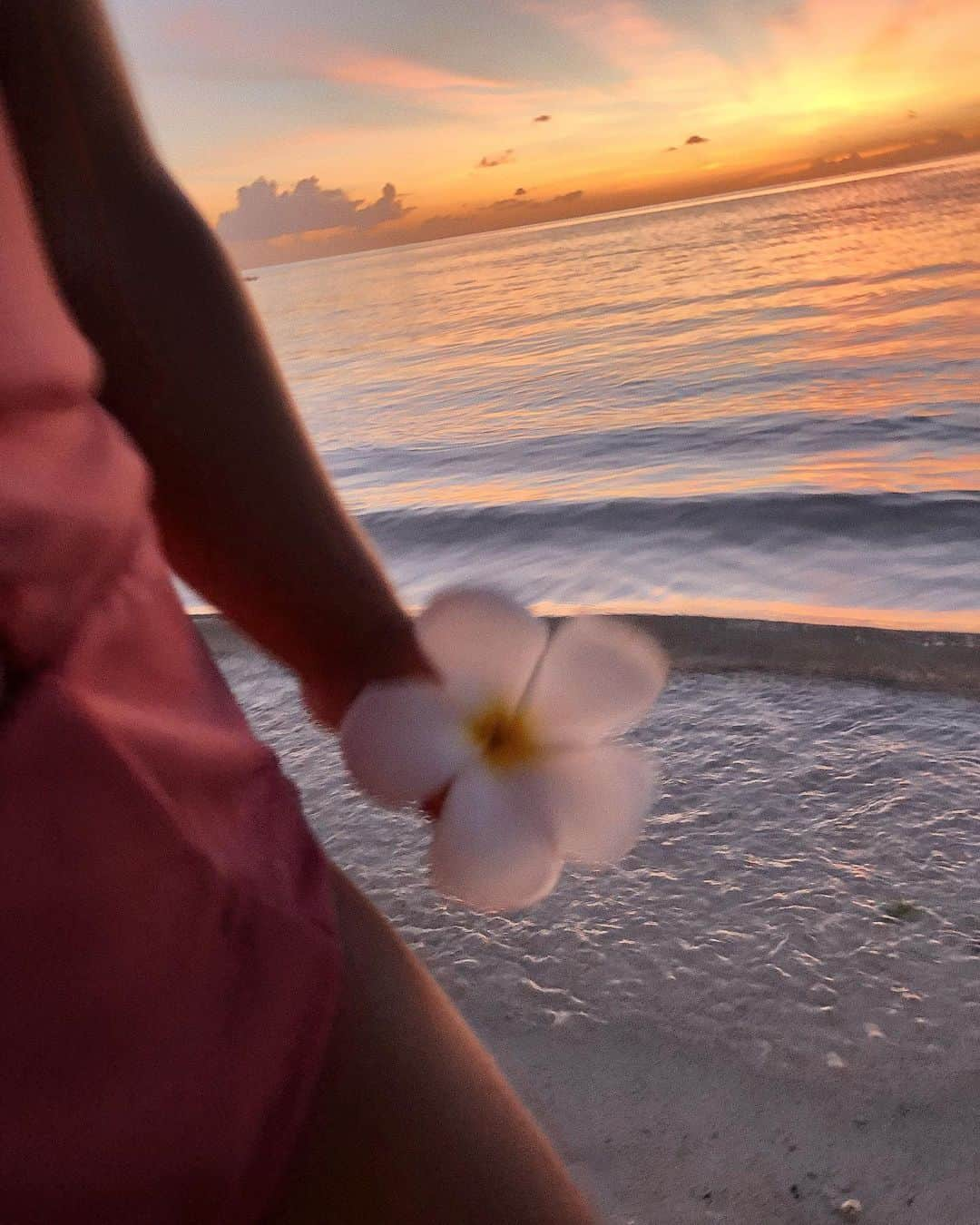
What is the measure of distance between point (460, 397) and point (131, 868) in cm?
1060

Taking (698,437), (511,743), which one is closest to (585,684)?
(511,743)

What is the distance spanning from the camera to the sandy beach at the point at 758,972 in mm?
1418

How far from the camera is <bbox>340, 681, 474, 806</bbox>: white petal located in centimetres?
66

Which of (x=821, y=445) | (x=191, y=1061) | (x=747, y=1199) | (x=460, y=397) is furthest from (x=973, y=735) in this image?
(x=460, y=397)

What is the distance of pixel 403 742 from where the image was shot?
68cm

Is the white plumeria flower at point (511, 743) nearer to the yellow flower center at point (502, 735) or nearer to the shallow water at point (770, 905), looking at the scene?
the yellow flower center at point (502, 735)

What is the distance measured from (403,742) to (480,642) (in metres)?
0.08

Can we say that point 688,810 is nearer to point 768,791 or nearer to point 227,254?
point 768,791

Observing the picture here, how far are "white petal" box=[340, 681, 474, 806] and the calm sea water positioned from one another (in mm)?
87

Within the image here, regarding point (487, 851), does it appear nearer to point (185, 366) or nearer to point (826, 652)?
point (185, 366)

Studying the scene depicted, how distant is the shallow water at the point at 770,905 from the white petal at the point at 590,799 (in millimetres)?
1074

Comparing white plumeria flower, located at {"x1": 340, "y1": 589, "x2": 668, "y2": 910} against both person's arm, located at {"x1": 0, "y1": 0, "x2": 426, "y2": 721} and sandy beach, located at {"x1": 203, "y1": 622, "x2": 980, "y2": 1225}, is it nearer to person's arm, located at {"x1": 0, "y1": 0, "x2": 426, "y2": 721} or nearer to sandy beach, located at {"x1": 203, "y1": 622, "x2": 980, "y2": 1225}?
person's arm, located at {"x1": 0, "y1": 0, "x2": 426, "y2": 721}

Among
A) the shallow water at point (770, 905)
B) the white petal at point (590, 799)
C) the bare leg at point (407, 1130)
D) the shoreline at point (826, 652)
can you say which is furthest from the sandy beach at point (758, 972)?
the white petal at point (590, 799)

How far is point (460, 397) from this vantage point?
35.8ft
